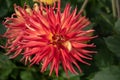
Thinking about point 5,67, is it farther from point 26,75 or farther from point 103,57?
point 103,57

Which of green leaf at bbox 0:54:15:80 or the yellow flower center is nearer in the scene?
the yellow flower center

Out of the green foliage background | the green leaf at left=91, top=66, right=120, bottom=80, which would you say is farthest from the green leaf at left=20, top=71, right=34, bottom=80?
the green leaf at left=91, top=66, right=120, bottom=80

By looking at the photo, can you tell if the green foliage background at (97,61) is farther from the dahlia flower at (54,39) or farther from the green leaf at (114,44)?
the dahlia flower at (54,39)

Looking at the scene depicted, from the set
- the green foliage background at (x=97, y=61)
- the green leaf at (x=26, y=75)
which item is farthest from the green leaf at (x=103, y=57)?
the green leaf at (x=26, y=75)

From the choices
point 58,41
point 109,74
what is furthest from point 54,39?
point 109,74

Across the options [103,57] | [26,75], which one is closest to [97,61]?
[103,57]

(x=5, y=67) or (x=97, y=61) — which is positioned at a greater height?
(x=5, y=67)

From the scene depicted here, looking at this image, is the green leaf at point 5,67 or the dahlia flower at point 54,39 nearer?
the dahlia flower at point 54,39

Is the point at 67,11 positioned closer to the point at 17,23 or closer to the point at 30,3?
the point at 17,23

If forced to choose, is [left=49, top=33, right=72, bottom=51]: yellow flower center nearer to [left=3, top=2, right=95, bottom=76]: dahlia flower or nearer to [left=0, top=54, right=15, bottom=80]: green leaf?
[left=3, top=2, right=95, bottom=76]: dahlia flower

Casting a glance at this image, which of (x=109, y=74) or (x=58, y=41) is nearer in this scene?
(x=58, y=41)

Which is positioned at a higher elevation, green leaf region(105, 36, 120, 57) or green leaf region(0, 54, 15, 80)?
green leaf region(0, 54, 15, 80)

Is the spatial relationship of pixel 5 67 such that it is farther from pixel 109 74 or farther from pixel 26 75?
pixel 109 74
